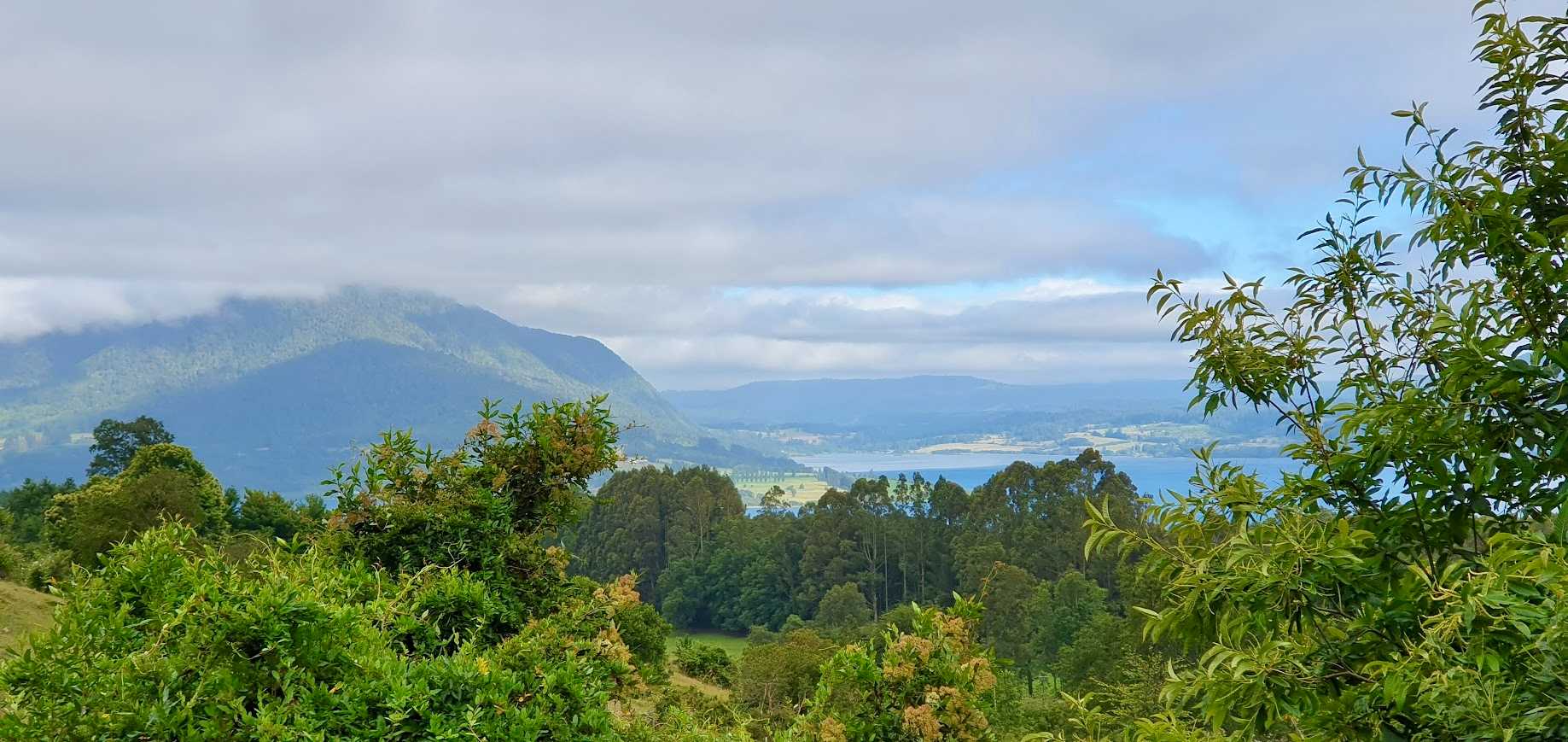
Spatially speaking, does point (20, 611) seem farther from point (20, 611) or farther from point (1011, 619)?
point (1011, 619)

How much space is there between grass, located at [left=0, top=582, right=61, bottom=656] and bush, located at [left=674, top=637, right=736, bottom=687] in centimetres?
2554

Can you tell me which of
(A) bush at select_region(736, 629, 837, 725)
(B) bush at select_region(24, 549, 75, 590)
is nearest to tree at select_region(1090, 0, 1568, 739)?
(B) bush at select_region(24, 549, 75, 590)

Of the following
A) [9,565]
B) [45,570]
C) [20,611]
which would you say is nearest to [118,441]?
[9,565]

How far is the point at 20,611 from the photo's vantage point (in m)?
15.3

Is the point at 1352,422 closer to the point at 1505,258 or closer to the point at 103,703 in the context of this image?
the point at 1505,258

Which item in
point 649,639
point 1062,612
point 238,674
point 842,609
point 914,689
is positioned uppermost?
point 238,674

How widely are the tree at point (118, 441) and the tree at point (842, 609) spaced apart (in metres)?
38.9

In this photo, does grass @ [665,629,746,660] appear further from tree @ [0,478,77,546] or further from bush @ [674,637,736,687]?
tree @ [0,478,77,546]

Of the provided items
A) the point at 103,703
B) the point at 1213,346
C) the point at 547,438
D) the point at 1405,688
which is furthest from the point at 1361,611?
the point at 547,438

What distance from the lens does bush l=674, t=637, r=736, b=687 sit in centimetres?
3978

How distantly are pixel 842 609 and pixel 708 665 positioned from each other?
25.0 m

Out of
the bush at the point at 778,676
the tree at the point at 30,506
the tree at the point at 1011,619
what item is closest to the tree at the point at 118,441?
the tree at the point at 30,506

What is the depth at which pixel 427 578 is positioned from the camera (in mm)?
5977

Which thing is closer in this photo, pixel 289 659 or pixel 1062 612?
pixel 289 659
